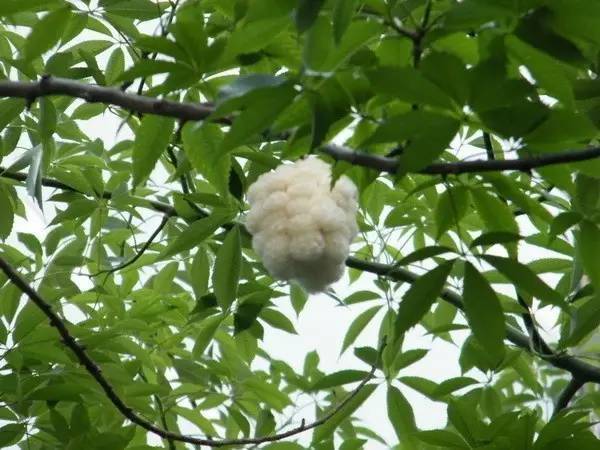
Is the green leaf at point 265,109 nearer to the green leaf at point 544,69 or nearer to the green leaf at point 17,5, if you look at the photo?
the green leaf at point 544,69

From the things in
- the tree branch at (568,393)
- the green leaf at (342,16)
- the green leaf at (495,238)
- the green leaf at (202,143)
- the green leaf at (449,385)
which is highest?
the green leaf at (202,143)

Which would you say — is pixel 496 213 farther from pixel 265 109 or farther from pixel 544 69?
pixel 265 109

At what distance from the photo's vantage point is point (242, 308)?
1669 millimetres

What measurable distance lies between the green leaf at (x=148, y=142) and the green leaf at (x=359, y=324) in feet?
2.49

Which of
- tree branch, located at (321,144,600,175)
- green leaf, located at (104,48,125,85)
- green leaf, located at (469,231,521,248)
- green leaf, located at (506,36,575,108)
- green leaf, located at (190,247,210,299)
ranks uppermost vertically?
green leaf, located at (104,48,125,85)

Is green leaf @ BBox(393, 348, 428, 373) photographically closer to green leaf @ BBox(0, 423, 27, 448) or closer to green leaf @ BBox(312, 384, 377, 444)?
green leaf @ BBox(312, 384, 377, 444)

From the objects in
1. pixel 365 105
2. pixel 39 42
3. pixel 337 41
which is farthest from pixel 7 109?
pixel 337 41

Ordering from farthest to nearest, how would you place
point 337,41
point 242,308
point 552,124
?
1. point 242,308
2. point 552,124
3. point 337,41

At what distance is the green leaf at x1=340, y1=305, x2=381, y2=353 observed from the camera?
185 cm

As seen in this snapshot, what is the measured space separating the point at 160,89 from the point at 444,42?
30cm

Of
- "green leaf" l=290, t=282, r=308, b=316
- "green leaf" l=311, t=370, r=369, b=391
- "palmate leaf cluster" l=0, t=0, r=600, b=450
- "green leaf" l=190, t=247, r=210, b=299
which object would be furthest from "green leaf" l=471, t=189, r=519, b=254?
"green leaf" l=290, t=282, r=308, b=316

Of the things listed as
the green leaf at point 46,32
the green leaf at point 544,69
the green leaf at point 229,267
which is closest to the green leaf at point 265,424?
the green leaf at point 229,267

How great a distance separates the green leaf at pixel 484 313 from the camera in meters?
1.09

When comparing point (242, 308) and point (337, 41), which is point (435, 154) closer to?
point (337, 41)
